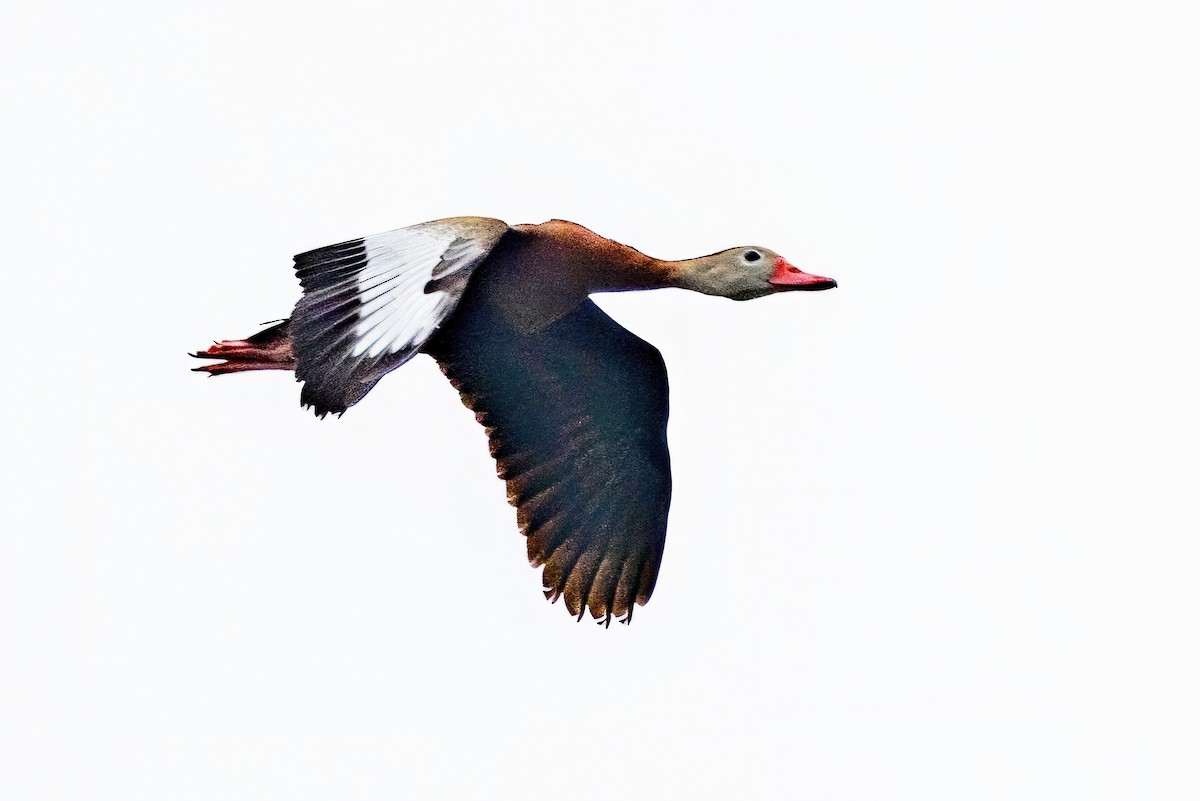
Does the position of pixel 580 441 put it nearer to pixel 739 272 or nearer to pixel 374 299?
pixel 739 272

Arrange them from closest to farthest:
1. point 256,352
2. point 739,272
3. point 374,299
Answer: point 374,299, point 739,272, point 256,352

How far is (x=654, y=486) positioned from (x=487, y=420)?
33.0 inches

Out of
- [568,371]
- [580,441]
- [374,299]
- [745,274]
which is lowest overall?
[580,441]

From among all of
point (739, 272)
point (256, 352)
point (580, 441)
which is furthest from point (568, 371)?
point (256, 352)

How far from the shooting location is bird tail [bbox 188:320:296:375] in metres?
8.48

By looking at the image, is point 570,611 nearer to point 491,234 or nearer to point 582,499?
point 582,499

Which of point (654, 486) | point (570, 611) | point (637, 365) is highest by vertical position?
point (637, 365)

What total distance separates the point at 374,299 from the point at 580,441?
148cm

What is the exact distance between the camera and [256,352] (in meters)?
8.50

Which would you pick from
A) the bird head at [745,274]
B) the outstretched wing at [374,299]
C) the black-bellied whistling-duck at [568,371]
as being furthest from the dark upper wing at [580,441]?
the outstretched wing at [374,299]

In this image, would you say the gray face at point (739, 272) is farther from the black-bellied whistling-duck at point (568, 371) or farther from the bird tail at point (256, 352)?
the bird tail at point (256, 352)

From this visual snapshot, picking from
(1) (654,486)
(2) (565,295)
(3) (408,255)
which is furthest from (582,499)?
(3) (408,255)

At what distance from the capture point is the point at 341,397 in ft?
23.5

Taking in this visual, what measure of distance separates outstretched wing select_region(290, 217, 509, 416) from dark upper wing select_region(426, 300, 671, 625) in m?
0.67
